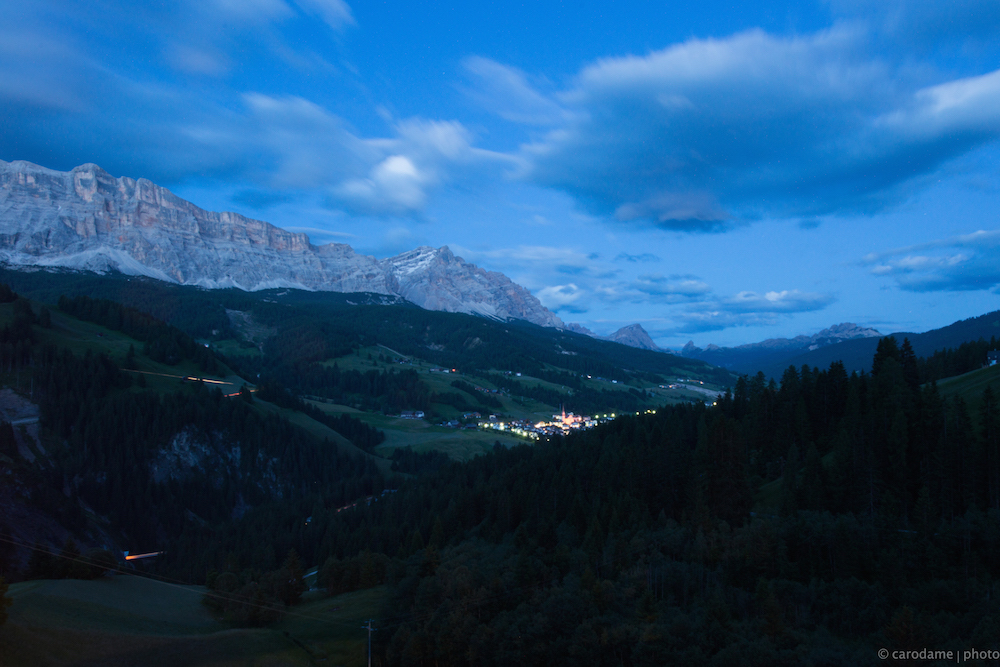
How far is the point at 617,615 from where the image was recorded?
42781mm

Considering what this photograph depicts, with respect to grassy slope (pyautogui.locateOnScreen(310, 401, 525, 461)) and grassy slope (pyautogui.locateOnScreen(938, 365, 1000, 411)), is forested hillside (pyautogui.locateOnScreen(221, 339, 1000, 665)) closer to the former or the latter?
grassy slope (pyautogui.locateOnScreen(938, 365, 1000, 411))

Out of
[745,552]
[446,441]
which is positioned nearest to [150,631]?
[745,552]

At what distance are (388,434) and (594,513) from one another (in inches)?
5575

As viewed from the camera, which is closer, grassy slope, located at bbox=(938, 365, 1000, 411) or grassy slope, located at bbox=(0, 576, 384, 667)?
grassy slope, located at bbox=(0, 576, 384, 667)

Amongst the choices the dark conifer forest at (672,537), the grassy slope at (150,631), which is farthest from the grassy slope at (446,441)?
the grassy slope at (150,631)

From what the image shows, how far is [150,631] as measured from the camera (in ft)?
162

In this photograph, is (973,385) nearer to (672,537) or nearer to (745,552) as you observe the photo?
(745,552)

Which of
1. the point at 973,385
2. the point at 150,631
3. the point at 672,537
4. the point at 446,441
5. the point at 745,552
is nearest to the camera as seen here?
the point at 745,552

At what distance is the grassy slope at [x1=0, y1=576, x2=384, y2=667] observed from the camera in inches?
1668

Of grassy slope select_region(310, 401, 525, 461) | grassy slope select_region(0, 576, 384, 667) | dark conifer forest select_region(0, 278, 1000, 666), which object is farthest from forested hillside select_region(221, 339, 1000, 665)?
grassy slope select_region(310, 401, 525, 461)

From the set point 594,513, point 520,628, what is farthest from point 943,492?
point 520,628

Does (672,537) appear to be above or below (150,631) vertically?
above

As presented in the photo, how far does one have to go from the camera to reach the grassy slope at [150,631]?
42.4m

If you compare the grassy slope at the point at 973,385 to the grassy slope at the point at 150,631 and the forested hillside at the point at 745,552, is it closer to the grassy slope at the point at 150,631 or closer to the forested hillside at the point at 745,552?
the forested hillside at the point at 745,552
